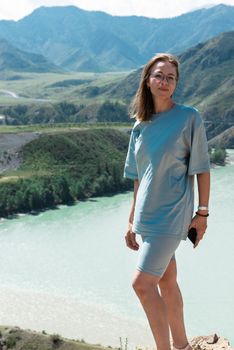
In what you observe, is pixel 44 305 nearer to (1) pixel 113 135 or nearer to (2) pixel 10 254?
(2) pixel 10 254

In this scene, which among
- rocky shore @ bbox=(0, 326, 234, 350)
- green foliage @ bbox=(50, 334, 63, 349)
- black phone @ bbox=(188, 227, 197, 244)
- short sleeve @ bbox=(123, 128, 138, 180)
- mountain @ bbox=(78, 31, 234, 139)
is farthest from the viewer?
mountain @ bbox=(78, 31, 234, 139)

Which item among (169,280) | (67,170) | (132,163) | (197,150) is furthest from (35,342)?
(67,170)

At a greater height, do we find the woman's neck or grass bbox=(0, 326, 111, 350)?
the woman's neck

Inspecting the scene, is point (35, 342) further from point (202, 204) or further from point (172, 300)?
point (202, 204)

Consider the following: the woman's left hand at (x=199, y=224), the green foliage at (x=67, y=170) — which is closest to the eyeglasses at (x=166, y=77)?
the woman's left hand at (x=199, y=224)

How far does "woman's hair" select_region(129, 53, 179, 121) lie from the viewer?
6.17 m

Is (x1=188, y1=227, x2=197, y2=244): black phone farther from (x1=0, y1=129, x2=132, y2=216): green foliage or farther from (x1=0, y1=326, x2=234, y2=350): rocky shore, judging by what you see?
(x1=0, y1=129, x2=132, y2=216): green foliage

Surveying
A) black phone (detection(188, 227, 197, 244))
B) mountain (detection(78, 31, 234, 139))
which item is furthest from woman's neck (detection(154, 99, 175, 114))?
mountain (detection(78, 31, 234, 139))

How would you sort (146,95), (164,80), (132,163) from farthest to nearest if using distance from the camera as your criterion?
(132,163) → (146,95) → (164,80)

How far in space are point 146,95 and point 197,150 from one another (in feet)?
3.17

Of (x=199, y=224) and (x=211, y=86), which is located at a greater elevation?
(x=199, y=224)

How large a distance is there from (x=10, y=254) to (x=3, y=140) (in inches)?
1973

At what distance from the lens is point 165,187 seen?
5887 millimetres

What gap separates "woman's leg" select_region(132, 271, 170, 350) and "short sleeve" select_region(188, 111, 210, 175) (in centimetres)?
121
